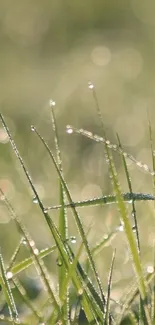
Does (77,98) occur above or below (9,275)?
above

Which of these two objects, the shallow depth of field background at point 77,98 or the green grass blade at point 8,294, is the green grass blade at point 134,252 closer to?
the green grass blade at point 8,294

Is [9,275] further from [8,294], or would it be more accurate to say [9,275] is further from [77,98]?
[77,98]

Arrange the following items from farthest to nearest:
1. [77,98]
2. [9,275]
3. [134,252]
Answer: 1. [77,98]
2. [9,275]
3. [134,252]

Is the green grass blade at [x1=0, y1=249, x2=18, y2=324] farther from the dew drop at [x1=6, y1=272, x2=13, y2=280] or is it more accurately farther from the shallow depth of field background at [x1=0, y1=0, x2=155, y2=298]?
the shallow depth of field background at [x1=0, y1=0, x2=155, y2=298]

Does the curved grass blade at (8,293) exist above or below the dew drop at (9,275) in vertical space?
below

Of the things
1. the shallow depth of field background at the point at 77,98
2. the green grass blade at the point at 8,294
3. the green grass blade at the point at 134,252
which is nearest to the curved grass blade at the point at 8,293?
the green grass blade at the point at 8,294

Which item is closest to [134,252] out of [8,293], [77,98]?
[8,293]

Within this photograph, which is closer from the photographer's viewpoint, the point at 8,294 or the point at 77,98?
the point at 8,294

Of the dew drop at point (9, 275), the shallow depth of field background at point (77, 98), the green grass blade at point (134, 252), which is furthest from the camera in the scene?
the shallow depth of field background at point (77, 98)

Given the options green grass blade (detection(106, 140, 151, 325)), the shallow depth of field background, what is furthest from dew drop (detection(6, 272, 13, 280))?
the shallow depth of field background
